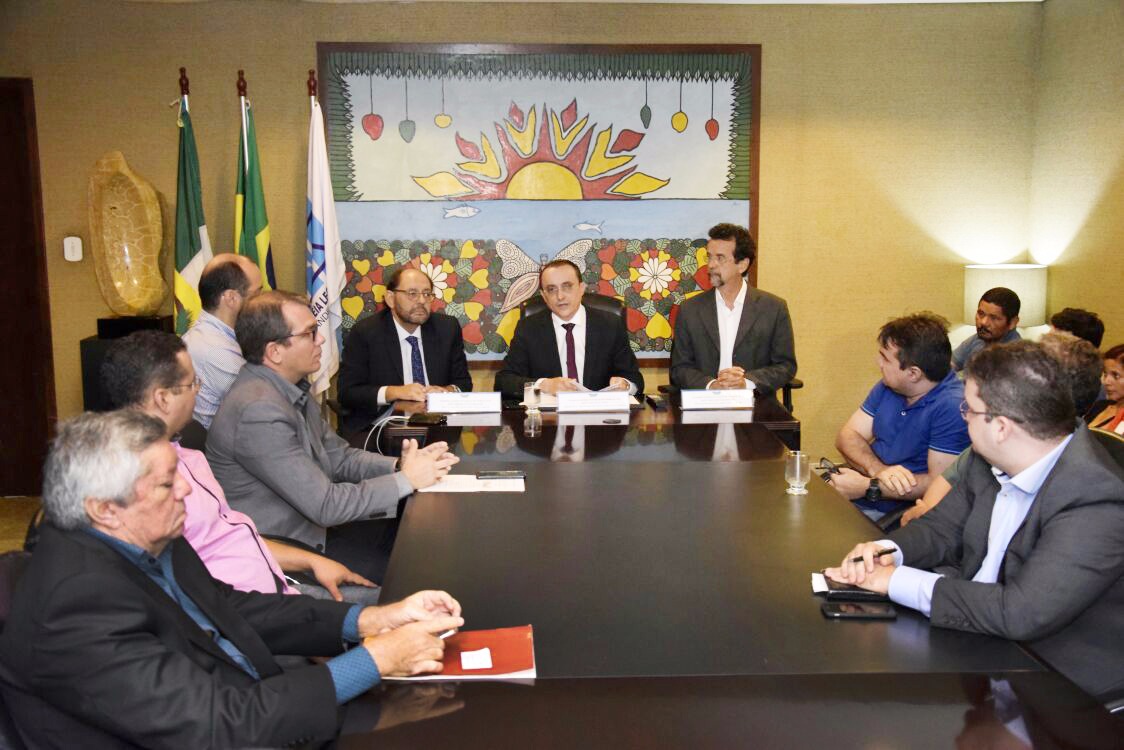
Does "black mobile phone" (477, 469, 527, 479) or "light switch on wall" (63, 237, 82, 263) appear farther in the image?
"light switch on wall" (63, 237, 82, 263)

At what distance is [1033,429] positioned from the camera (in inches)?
82.4

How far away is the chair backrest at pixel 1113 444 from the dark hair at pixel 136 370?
220 centimetres

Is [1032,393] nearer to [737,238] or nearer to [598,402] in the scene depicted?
[598,402]

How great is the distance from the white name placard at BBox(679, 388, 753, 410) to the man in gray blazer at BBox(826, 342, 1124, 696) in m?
2.05

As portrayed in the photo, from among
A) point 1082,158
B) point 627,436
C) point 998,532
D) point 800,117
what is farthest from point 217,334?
point 1082,158

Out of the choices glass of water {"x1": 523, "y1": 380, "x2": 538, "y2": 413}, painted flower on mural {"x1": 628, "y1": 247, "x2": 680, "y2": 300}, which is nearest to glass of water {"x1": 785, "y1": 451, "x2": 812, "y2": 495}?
glass of water {"x1": 523, "y1": 380, "x2": 538, "y2": 413}

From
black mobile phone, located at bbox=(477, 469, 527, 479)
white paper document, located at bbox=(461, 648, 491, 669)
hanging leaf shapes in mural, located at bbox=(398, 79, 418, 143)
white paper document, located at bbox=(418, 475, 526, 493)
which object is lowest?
white paper document, located at bbox=(461, 648, 491, 669)

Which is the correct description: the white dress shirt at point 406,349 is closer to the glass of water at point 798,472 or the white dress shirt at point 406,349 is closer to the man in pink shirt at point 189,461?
the man in pink shirt at point 189,461

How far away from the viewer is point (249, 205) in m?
5.53

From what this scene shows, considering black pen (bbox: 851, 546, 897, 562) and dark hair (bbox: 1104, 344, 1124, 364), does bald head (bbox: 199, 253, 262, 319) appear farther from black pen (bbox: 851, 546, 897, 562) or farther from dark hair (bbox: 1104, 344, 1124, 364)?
dark hair (bbox: 1104, 344, 1124, 364)

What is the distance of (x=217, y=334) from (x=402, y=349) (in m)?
1.20

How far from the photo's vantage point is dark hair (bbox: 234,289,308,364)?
10.1 feet

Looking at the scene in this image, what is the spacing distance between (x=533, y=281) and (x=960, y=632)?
428cm

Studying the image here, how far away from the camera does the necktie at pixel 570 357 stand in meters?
5.16
